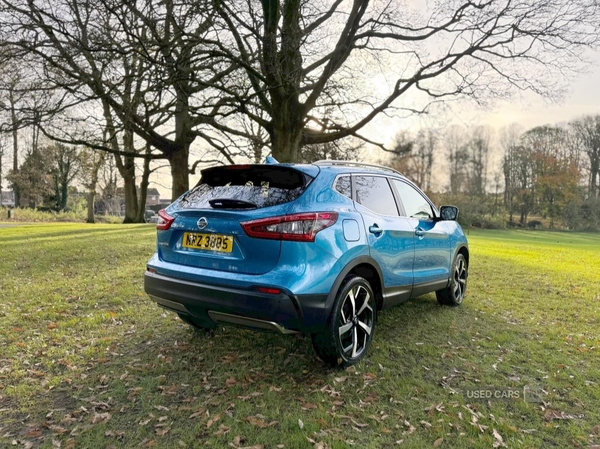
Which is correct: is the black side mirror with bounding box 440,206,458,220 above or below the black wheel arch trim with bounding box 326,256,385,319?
above

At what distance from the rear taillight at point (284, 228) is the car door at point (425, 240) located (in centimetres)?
176

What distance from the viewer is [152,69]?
1032 centimetres

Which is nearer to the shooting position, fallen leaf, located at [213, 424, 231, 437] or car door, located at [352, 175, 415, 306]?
fallen leaf, located at [213, 424, 231, 437]

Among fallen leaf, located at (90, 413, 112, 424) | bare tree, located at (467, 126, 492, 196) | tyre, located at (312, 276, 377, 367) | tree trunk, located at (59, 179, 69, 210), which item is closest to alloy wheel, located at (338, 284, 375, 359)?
tyre, located at (312, 276, 377, 367)

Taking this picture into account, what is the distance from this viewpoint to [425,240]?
467 cm

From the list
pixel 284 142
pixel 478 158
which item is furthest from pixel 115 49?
pixel 478 158

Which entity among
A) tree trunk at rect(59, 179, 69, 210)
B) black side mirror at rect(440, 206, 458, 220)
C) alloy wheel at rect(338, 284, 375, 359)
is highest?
tree trunk at rect(59, 179, 69, 210)

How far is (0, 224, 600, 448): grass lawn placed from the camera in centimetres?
268

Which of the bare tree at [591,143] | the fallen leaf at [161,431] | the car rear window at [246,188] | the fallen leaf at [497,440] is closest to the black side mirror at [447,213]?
the car rear window at [246,188]

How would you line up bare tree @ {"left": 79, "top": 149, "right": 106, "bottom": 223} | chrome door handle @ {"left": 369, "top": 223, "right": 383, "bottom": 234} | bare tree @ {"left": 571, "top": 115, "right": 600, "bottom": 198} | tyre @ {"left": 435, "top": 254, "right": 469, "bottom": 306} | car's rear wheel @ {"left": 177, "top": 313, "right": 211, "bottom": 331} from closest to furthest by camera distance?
chrome door handle @ {"left": 369, "top": 223, "right": 383, "bottom": 234}, car's rear wheel @ {"left": 177, "top": 313, "right": 211, "bottom": 331}, tyre @ {"left": 435, "top": 254, "right": 469, "bottom": 306}, bare tree @ {"left": 79, "top": 149, "right": 106, "bottom": 223}, bare tree @ {"left": 571, "top": 115, "right": 600, "bottom": 198}

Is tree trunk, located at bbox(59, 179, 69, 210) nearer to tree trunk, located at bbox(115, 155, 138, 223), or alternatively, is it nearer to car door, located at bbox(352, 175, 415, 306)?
tree trunk, located at bbox(115, 155, 138, 223)

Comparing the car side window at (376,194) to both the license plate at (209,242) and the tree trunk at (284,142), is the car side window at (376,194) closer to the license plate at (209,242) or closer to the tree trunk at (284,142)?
the license plate at (209,242)

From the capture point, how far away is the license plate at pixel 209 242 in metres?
3.12

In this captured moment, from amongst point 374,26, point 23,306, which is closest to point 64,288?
point 23,306
